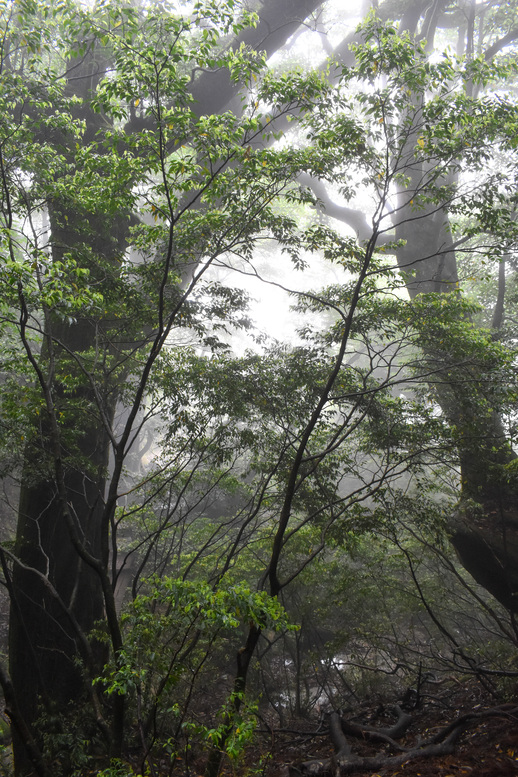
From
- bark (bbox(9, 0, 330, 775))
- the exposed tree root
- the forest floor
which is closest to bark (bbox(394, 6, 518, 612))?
the forest floor

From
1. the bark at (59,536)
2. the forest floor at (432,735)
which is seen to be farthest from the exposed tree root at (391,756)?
the bark at (59,536)

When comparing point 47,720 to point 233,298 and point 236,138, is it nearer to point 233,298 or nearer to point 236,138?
point 233,298

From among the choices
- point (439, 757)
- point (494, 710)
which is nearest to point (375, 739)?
point (439, 757)

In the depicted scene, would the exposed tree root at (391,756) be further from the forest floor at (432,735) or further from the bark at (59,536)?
the bark at (59,536)

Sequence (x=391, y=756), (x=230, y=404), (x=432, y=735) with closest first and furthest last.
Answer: (x=391, y=756), (x=432, y=735), (x=230, y=404)

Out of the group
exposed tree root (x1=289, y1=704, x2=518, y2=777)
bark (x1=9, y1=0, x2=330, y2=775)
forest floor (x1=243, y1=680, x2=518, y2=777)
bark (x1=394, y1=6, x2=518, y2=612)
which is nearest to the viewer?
forest floor (x1=243, y1=680, x2=518, y2=777)

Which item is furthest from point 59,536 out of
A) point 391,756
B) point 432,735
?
point 432,735

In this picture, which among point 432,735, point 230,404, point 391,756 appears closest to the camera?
point 391,756

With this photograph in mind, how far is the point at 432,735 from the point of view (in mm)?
5148

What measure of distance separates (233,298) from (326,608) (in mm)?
6605

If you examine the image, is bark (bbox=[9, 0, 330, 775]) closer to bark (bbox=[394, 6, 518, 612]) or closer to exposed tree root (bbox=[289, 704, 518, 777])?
exposed tree root (bbox=[289, 704, 518, 777])

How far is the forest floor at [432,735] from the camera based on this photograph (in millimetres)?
4102

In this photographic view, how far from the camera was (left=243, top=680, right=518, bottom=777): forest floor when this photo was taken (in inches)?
161

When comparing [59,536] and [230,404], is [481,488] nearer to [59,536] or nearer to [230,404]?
[230,404]
